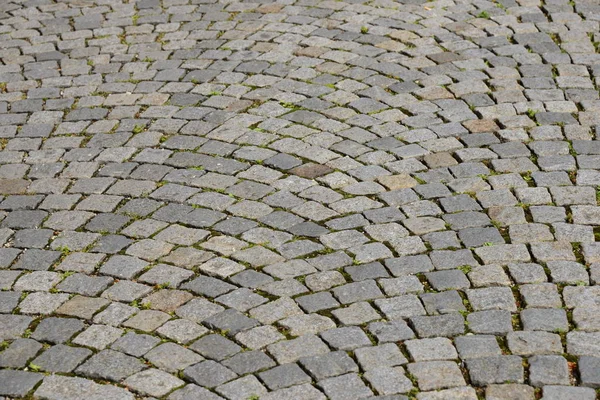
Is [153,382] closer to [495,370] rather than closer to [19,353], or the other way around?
[19,353]

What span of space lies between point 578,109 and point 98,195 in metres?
3.33

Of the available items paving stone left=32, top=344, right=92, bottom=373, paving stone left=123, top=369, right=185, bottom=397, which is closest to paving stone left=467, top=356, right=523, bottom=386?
paving stone left=123, top=369, right=185, bottom=397

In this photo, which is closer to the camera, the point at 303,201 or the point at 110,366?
the point at 110,366

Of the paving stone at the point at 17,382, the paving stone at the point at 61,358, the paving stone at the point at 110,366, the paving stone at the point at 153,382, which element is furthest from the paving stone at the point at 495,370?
the paving stone at the point at 17,382

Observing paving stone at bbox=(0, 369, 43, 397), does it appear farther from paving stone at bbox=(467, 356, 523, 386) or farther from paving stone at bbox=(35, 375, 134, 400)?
paving stone at bbox=(467, 356, 523, 386)

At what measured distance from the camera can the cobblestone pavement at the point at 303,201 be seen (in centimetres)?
436

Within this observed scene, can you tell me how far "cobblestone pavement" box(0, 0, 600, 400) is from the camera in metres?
4.36

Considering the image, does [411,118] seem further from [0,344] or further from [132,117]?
[0,344]

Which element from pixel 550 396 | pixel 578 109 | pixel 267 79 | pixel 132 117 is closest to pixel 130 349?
pixel 550 396

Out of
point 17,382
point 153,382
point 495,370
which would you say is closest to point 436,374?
point 495,370

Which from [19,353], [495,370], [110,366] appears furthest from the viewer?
[19,353]

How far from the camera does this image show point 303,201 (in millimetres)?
5641

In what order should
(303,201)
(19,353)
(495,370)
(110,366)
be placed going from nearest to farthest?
(495,370) < (110,366) < (19,353) < (303,201)

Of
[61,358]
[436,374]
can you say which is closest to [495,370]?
[436,374]
